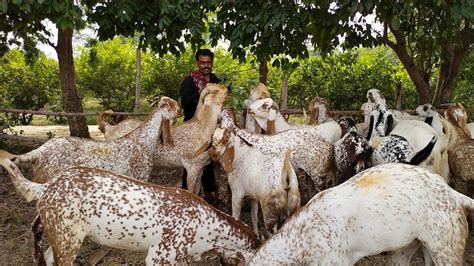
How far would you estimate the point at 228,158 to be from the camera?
5.40 meters

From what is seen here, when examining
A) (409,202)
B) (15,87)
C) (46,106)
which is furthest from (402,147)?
(46,106)

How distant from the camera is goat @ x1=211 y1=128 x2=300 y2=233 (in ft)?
15.8

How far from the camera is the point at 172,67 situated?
15109 millimetres

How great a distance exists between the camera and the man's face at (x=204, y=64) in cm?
655

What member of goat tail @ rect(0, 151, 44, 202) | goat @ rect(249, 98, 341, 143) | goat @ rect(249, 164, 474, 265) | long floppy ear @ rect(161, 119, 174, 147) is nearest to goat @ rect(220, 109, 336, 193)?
goat @ rect(249, 98, 341, 143)

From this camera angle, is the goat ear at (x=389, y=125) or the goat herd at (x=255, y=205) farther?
the goat ear at (x=389, y=125)

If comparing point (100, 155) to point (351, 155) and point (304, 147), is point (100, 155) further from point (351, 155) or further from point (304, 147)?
point (351, 155)

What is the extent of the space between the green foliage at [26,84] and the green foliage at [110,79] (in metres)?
0.91

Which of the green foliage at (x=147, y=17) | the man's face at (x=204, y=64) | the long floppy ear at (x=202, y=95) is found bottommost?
the long floppy ear at (x=202, y=95)

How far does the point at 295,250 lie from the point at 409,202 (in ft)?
2.84

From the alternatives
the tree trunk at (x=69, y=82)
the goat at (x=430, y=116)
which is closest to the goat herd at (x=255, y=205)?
the goat at (x=430, y=116)

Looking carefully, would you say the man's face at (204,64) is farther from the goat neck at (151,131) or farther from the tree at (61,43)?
the tree at (61,43)

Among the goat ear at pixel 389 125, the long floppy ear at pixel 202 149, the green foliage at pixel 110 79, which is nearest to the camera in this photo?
the long floppy ear at pixel 202 149

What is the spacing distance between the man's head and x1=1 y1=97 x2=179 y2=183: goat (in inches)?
41.6
